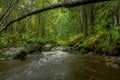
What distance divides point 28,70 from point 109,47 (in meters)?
7.35

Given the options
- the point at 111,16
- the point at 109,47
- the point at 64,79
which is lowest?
the point at 64,79

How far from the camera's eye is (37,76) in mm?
9844

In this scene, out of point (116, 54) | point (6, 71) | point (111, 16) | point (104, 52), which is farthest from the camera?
point (111, 16)

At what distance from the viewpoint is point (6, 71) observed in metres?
11.1

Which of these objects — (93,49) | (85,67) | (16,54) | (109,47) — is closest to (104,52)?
(109,47)

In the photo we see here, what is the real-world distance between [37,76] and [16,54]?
23.9 feet

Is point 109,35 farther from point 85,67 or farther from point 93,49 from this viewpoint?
point 85,67

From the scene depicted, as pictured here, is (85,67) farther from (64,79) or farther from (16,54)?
(16,54)

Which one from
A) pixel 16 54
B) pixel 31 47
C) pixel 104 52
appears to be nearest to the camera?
pixel 104 52

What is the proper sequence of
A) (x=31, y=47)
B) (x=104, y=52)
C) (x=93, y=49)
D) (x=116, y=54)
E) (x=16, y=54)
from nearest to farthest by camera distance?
1. (x=116, y=54)
2. (x=104, y=52)
3. (x=16, y=54)
4. (x=93, y=49)
5. (x=31, y=47)

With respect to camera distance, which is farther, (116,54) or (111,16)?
(111,16)

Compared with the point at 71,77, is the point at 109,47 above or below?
above

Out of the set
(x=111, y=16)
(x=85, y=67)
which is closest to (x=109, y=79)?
(x=85, y=67)

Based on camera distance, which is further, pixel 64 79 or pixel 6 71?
pixel 6 71
